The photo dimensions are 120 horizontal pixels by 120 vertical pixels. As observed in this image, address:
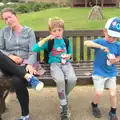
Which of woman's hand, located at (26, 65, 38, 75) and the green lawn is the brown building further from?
woman's hand, located at (26, 65, 38, 75)

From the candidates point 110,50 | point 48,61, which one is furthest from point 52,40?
point 110,50

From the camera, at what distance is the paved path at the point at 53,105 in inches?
184

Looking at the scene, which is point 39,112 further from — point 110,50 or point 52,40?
point 110,50

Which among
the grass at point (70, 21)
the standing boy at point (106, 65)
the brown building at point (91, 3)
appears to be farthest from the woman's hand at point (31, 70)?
the brown building at point (91, 3)

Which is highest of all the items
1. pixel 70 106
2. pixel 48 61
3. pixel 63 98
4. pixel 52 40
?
pixel 52 40

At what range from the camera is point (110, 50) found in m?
4.37

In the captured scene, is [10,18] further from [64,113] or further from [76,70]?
[64,113]

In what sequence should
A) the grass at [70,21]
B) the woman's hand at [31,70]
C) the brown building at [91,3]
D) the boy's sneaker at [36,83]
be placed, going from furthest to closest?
1. the brown building at [91,3]
2. the grass at [70,21]
3. the woman's hand at [31,70]
4. the boy's sneaker at [36,83]

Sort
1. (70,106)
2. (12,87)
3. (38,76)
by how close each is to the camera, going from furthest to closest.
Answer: (70,106) < (38,76) < (12,87)

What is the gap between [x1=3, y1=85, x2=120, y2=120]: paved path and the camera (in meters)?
4.66

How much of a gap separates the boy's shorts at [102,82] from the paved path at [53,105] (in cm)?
46

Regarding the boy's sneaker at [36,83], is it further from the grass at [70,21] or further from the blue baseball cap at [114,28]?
the grass at [70,21]

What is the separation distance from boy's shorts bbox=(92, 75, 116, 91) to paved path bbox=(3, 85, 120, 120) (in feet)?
1.49

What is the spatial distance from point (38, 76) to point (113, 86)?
978 mm
